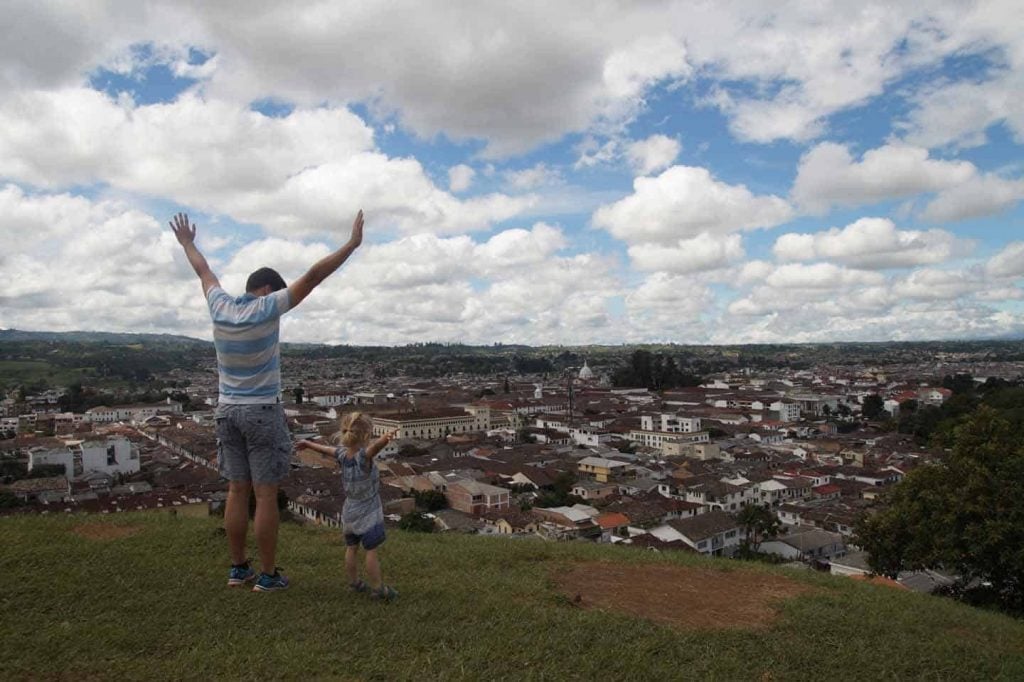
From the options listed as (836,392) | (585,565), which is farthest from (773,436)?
(585,565)

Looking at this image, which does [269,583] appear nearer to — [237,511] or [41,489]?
[237,511]

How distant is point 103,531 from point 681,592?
17.2ft

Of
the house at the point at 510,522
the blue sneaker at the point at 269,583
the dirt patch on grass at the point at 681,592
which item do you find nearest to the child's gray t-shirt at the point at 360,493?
the blue sneaker at the point at 269,583

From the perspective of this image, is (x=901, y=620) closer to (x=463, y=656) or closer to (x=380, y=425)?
(x=463, y=656)

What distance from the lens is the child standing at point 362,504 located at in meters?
4.87

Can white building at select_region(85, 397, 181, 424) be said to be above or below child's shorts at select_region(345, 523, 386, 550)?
below

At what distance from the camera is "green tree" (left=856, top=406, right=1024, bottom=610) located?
9984 mm

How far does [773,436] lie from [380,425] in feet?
124

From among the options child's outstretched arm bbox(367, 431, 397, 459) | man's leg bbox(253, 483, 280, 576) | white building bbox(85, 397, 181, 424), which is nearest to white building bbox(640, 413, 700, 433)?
white building bbox(85, 397, 181, 424)

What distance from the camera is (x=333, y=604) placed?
15.3 ft

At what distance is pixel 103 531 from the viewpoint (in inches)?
267

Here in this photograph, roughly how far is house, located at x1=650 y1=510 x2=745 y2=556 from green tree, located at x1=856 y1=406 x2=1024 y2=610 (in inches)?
628

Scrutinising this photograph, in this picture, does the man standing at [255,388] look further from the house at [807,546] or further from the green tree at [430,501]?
the green tree at [430,501]

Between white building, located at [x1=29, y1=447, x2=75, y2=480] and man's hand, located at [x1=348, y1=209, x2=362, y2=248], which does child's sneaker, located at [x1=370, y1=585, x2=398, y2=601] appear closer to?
man's hand, located at [x1=348, y1=209, x2=362, y2=248]
